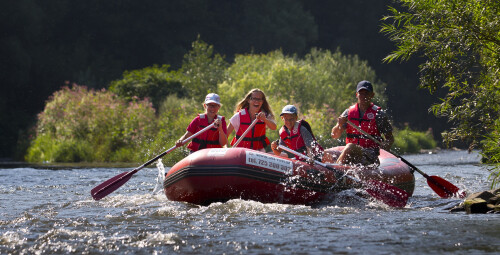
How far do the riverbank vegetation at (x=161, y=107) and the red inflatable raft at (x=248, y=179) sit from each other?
749 centimetres

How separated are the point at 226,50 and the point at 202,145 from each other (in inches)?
1197

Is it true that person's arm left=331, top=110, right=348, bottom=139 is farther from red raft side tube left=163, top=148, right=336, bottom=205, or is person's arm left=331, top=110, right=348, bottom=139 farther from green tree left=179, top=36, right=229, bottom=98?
green tree left=179, top=36, right=229, bottom=98

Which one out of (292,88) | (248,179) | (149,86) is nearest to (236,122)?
(248,179)

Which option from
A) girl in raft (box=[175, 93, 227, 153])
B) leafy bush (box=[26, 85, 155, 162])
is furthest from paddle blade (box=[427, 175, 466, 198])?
leafy bush (box=[26, 85, 155, 162])

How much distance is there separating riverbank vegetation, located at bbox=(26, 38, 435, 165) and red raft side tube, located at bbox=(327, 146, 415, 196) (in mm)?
6474

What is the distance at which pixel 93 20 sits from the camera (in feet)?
116

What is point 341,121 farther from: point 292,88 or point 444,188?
point 292,88

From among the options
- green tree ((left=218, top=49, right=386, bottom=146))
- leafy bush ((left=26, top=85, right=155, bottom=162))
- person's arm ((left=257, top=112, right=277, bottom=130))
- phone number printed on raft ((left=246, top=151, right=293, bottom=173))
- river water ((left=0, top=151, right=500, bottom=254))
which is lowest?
river water ((left=0, top=151, right=500, bottom=254))

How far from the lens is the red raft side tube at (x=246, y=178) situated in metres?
7.06

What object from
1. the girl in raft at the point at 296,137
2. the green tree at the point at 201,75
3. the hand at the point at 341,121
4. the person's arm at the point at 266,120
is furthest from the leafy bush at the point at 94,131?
the hand at the point at 341,121

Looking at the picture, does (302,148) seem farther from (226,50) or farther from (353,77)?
(226,50)

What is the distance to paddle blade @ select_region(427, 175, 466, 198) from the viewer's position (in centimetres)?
856

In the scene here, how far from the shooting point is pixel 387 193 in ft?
24.8

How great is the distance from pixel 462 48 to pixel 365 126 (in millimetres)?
1364
